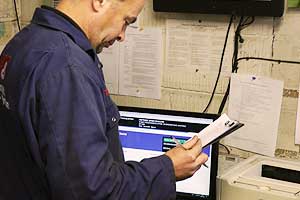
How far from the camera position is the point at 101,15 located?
1.03 meters

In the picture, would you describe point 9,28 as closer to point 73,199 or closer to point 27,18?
point 27,18

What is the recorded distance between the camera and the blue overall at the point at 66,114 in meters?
0.91

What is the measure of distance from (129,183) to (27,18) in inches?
51.6

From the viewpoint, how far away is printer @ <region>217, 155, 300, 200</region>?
1.34 m

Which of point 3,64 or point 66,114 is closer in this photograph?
point 66,114

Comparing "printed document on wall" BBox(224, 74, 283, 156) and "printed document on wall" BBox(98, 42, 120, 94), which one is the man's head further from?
"printed document on wall" BBox(98, 42, 120, 94)

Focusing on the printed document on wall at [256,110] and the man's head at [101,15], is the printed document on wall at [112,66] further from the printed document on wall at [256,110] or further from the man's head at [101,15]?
the man's head at [101,15]

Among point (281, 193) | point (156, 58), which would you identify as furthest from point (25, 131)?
point (156, 58)

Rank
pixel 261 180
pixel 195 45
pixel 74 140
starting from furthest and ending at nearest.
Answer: pixel 195 45
pixel 261 180
pixel 74 140

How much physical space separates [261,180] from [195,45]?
594mm

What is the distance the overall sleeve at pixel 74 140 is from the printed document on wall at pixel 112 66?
96cm

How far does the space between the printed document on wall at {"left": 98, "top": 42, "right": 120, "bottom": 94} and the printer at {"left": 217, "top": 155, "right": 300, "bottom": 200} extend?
65 centimetres

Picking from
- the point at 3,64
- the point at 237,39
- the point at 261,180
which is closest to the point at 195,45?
the point at 237,39

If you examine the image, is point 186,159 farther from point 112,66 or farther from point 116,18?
point 112,66
